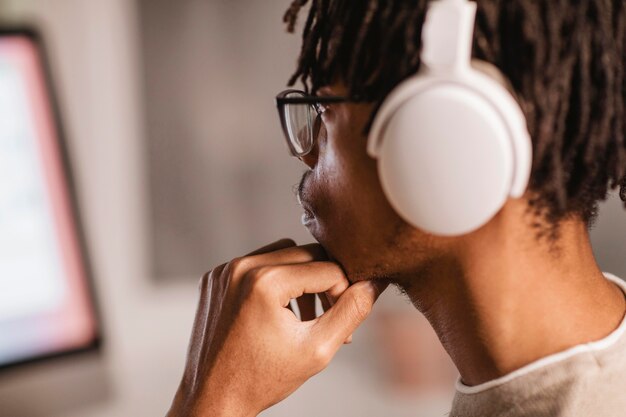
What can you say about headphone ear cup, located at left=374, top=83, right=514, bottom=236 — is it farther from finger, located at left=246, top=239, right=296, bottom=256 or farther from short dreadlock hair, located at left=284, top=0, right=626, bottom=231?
finger, located at left=246, top=239, right=296, bottom=256

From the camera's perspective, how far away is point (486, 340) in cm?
86

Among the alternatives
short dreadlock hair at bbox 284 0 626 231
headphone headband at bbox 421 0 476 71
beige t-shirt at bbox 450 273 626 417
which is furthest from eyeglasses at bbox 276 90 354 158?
beige t-shirt at bbox 450 273 626 417

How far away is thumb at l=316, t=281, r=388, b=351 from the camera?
956 millimetres

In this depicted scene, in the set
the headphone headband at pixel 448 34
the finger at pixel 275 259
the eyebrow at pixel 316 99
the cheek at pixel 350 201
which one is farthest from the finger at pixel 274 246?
the headphone headband at pixel 448 34

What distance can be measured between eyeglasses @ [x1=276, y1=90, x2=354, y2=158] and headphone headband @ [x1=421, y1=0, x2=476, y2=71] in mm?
244

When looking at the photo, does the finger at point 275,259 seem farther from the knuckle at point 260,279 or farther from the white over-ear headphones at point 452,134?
the white over-ear headphones at point 452,134

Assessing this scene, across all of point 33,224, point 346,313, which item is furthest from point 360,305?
point 33,224

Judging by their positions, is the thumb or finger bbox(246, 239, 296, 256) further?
finger bbox(246, 239, 296, 256)

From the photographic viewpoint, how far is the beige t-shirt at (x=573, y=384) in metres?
0.78

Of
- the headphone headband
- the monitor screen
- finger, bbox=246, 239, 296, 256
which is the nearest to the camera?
the headphone headband

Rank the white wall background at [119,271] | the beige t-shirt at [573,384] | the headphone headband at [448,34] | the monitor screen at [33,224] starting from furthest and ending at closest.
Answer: the white wall background at [119,271]
the monitor screen at [33,224]
the beige t-shirt at [573,384]
the headphone headband at [448,34]

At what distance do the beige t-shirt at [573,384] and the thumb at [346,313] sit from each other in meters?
0.21

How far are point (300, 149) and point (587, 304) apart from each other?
1.38 feet

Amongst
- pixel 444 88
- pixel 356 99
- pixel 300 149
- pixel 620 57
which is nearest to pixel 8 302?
pixel 300 149
